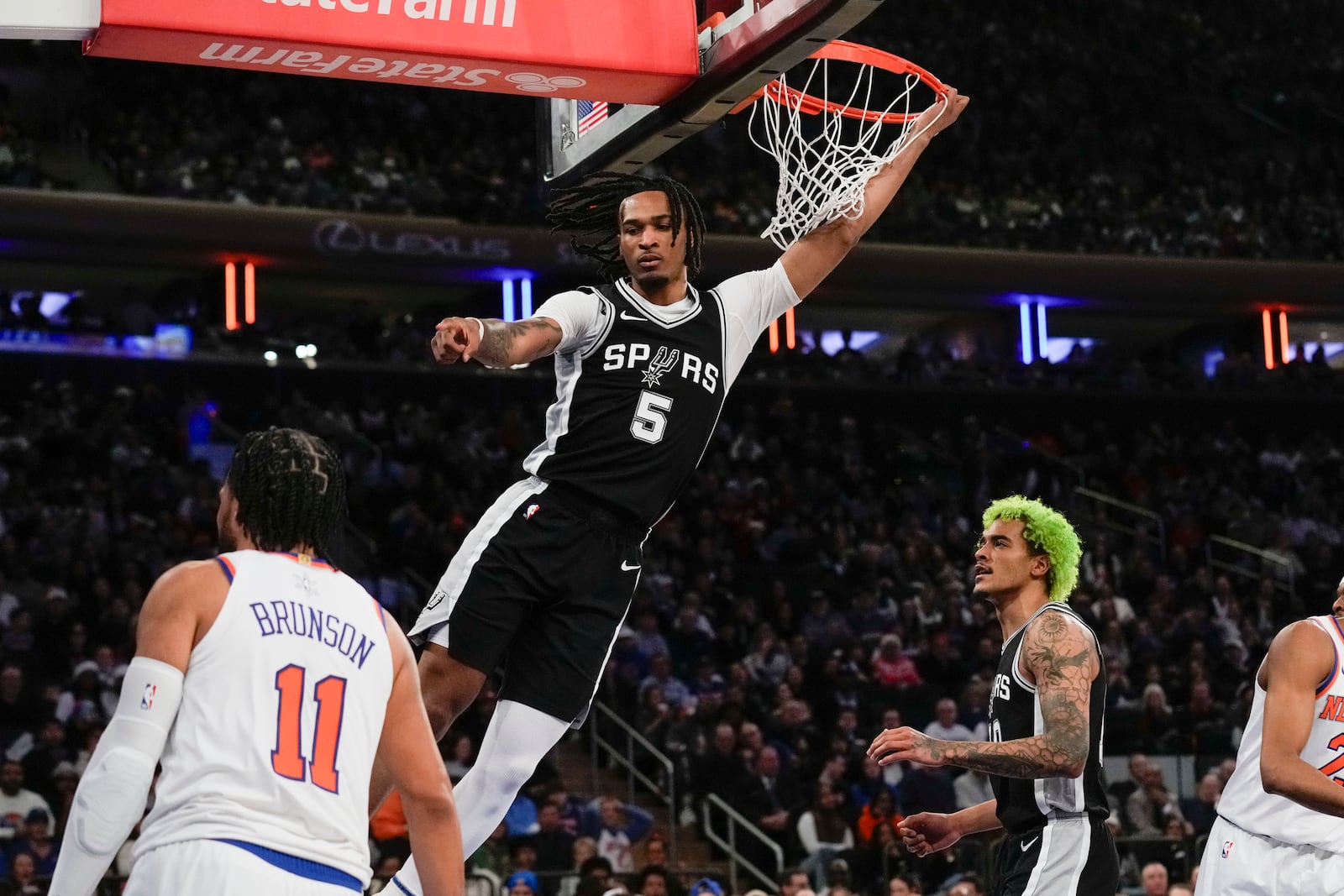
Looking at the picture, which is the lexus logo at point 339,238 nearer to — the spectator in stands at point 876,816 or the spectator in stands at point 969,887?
the spectator in stands at point 876,816

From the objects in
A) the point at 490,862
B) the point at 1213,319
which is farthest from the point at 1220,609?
the point at 490,862

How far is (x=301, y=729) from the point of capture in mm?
3240

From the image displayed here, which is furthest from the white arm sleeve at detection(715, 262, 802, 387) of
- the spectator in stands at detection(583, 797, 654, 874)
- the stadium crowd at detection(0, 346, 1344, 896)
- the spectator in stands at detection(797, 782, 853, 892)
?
the spectator in stands at detection(797, 782, 853, 892)

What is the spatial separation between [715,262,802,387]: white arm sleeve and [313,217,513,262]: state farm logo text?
1438 cm

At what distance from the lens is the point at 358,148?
19.9 metres

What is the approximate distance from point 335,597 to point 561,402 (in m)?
1.68

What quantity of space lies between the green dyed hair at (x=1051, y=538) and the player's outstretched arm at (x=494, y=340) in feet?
5.80

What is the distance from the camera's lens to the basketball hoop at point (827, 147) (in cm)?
540

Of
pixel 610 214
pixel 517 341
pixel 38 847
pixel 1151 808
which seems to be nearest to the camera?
pixel 517 341

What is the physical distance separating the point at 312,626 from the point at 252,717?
0.69 ft

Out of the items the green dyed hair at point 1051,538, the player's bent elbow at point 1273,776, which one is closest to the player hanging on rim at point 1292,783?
the player's bent elbow at point 1273,776

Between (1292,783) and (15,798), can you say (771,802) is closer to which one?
(15,798)

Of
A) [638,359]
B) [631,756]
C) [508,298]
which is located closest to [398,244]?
[508,298]

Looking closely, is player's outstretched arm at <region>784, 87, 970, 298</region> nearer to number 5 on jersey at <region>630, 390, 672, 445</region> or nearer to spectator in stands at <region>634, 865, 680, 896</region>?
number 5 on jersey at <region>630, 390, 672, 445</region>
